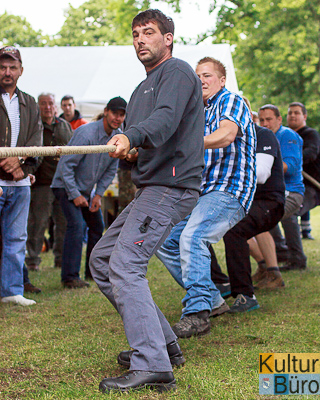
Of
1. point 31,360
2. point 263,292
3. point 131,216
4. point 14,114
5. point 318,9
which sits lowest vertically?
point 263,292

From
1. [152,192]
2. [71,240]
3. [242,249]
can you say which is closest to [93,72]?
[71,240]

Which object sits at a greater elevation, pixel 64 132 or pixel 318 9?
pixel 318 9

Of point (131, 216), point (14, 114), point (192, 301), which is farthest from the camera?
point (14, 114)

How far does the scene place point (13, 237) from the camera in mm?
5352

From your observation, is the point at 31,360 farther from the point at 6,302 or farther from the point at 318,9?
the point at 318,9

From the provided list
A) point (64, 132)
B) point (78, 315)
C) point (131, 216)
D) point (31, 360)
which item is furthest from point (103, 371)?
point (64, 132)

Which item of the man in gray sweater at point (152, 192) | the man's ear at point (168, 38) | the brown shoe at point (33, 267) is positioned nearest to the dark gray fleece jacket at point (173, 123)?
the man in gray sweater at point (152, 192)

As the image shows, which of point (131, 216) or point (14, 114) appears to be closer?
point (131, 216)

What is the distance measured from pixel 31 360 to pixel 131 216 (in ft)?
4.06

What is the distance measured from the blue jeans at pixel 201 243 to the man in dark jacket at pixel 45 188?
3.89 metres

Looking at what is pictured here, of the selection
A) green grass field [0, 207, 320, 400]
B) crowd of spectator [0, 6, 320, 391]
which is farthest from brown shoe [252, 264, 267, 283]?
green grass field [0, 207, 320, 400]

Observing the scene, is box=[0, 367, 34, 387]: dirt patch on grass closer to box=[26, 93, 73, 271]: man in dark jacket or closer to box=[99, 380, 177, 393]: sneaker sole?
box=[99, 380, 177, 393]: sneaker sole

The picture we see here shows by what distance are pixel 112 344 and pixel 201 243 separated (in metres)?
0.99

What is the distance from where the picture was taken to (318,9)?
22.2m
